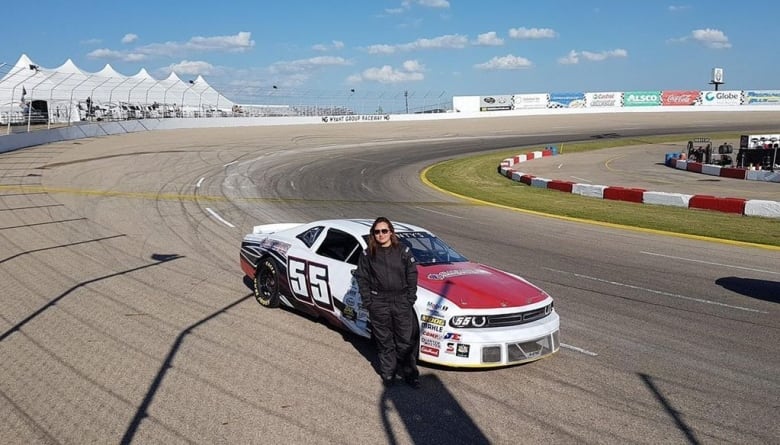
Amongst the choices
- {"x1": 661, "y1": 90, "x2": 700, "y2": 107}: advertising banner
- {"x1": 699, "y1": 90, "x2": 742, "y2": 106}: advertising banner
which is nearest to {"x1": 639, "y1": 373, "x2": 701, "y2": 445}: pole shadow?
{"x1": 661, "y1": 90, "x2": 700, "y2": 107}: advertising banner

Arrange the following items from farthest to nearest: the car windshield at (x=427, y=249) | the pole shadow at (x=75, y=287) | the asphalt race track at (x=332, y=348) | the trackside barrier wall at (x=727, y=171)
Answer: the trackside barrier wall at (x=727, y=171)
the pole shadow at (x=75, y=287)
the car windshield at (x=427, y=249)
the asphalt race track at (x=332, y=348)

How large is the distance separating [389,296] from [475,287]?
1.08 meters

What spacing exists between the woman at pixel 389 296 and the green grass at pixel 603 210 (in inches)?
409

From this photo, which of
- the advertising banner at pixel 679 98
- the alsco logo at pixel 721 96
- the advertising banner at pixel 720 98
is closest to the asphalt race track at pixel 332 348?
the advertising banner at pixel 679 98

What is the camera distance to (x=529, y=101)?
84.5 m

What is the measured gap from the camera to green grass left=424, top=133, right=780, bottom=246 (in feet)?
48.4

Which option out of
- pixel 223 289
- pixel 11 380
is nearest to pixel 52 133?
pixel 223 289

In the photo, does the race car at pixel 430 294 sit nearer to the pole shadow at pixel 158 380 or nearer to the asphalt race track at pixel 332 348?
the asphalt race track at pixel 332 348

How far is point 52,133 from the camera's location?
39500 mm

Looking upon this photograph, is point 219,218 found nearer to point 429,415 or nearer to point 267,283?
point 267,283

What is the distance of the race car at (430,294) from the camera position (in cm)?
622

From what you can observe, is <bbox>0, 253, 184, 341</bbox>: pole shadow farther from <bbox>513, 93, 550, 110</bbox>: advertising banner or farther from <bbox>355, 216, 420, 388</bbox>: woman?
<bbox>513, 93, 550, 110</bbox>: advertising banner

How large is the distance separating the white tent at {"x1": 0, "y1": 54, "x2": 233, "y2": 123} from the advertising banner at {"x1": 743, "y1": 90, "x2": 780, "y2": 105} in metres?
68.3

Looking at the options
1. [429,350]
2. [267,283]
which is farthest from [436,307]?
[267,283]
